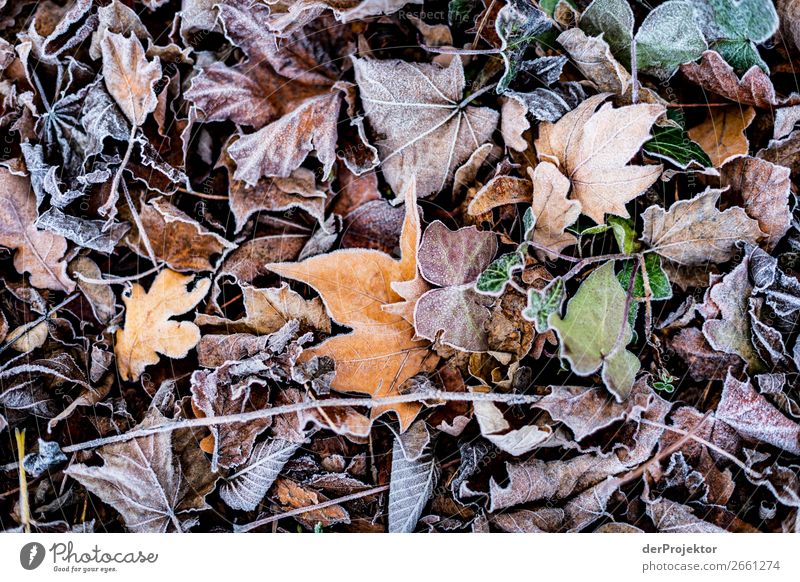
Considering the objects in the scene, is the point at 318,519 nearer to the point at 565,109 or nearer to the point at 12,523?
the point at 12,523

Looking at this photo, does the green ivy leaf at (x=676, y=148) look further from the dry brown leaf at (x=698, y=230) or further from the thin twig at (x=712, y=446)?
the thin twig at (x=712, y=446)

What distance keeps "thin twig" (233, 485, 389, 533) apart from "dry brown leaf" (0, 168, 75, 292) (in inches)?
11.9

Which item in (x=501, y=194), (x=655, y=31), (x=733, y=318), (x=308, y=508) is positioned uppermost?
(x=655, y=31)

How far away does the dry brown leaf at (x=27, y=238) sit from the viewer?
60 centimetres

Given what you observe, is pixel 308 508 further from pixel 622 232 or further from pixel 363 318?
pixel 622 232

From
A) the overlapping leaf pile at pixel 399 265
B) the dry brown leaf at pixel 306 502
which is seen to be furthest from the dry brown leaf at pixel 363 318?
the dry brown leaf at pixel 306 502

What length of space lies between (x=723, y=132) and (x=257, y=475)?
55 cm

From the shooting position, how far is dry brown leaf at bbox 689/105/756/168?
567 millimetres

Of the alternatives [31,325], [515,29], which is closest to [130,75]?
[31,325]

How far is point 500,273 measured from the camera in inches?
20.9

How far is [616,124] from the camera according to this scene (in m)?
0.54

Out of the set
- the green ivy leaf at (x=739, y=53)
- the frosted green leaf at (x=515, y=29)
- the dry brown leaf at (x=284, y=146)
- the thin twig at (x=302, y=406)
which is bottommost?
the thin twig at (x=302, y=406)
